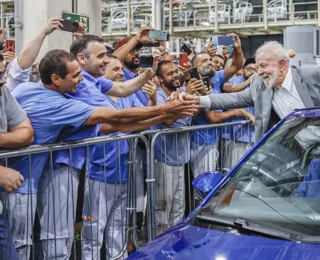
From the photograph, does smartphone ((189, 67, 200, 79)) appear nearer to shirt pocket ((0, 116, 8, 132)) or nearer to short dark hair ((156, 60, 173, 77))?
short dark hair ((156, 60, 173, 77))

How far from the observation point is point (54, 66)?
4.18 metres

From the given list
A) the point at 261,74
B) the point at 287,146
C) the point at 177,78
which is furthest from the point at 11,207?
the point at 177,78

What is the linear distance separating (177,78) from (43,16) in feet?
7.04

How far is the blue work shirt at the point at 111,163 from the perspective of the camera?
4816mm

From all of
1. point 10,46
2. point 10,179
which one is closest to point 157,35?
point 10,46

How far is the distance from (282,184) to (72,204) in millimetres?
1634

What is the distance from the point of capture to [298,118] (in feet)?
12.4

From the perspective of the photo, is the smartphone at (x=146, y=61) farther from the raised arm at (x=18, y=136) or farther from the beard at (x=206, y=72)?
the raised arm at (x=18, y=136)

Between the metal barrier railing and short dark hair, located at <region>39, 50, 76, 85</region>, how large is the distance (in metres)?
0.50

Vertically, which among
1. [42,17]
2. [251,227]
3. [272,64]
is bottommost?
[251,227]

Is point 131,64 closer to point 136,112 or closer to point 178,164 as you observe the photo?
point 178,164

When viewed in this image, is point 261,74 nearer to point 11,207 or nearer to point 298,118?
point 298,118

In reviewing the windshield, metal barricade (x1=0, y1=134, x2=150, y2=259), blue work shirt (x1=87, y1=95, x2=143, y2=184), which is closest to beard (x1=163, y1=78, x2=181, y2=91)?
metal barricade (x1=0, y1=134, x2=150, y2=259)

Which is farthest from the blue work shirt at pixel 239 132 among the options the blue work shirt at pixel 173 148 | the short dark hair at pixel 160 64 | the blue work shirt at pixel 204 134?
the short dark hair at pixel 160 64
